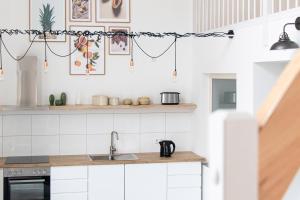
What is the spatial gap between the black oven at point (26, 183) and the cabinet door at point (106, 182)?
47cm

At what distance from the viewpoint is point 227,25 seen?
4719mm

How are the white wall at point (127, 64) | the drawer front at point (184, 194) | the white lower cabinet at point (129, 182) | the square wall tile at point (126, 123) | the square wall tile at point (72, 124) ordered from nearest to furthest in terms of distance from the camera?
the white lower cabinet at point (129, 182) < the drawer front at point (184, 194) < the white wall at point (127, 64) < the square wall tile at point (72, 124) < the square wall tile at point (126, 123)

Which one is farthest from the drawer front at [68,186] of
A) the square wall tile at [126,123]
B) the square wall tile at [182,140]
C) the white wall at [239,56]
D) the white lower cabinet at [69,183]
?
the white wall at [239,56]

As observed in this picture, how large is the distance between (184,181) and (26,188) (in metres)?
1.71

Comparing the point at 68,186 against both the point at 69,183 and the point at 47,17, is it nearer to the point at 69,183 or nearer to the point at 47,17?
the point at 69,183

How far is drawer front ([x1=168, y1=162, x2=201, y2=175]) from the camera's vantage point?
5.45 m

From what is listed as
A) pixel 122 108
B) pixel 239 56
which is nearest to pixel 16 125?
pixel 122 108

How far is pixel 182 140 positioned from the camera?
6066 millimetres

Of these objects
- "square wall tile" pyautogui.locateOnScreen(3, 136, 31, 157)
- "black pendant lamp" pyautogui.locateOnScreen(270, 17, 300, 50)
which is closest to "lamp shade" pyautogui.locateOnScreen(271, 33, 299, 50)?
"black pendant lamp" pyautogui.locateOnScreen(270, 17, 300, 50)

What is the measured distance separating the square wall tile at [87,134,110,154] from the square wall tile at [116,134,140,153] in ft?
0.45

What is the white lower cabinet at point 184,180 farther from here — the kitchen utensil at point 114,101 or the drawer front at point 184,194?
the kitchen utensil at point 114,101

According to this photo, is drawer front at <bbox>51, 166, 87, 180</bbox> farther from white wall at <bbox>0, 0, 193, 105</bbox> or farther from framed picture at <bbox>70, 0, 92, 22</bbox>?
framed picture at <bbox>70, 0, 92, 22</bbox>

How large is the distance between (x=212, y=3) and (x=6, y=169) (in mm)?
2748

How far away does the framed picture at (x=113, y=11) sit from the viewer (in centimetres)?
587
